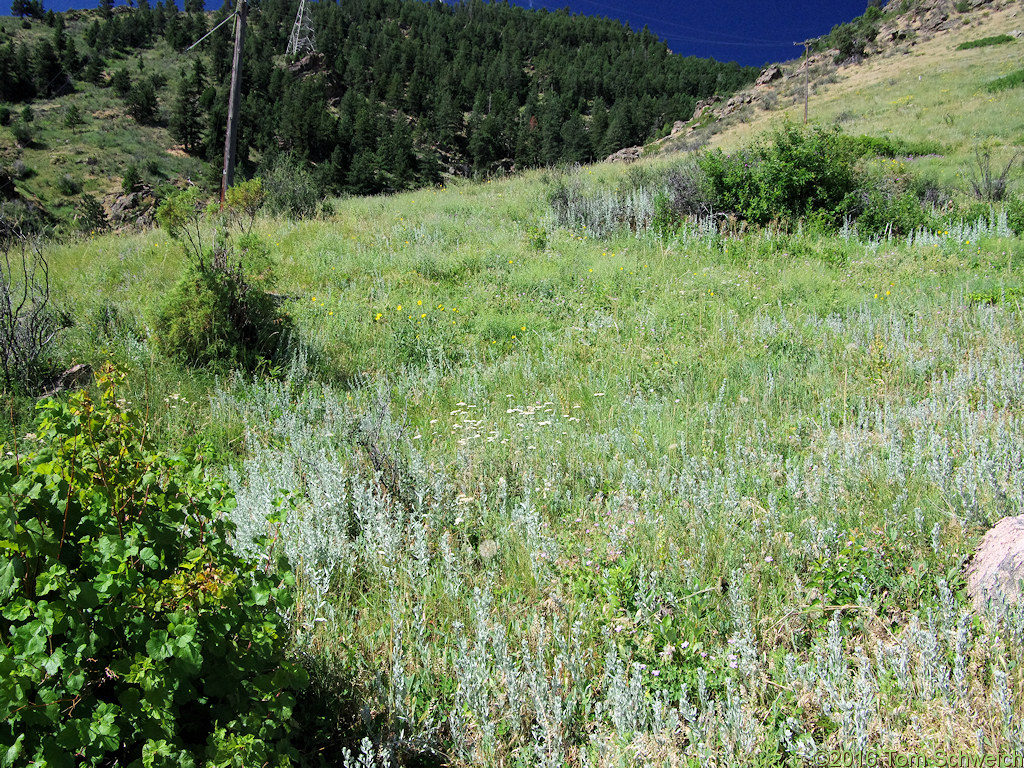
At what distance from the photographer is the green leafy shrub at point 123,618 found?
4.05 feet

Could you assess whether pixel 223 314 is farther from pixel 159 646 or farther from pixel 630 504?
pixel 159 646

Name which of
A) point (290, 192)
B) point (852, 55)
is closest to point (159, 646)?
point (290, 192)

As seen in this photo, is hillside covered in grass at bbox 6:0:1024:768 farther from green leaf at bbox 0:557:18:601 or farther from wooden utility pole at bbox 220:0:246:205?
wooden utility pole at bbox 220:0:246:205

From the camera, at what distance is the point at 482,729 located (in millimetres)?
1845

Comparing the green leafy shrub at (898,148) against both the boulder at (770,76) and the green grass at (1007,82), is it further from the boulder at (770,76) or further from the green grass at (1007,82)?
the boulder at (770,76)

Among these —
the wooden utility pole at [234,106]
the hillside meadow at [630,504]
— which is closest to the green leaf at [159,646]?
the hillside meadow at [630,504]

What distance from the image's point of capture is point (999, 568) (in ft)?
7.26

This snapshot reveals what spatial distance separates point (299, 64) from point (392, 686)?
94.4 meters

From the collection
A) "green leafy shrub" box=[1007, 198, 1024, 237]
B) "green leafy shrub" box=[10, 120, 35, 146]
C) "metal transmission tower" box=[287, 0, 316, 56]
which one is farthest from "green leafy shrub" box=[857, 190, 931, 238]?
"green leafy shrub" box=[10, 120, 35, 146]

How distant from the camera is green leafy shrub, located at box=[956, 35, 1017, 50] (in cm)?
3178

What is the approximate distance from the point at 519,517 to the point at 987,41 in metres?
45.0

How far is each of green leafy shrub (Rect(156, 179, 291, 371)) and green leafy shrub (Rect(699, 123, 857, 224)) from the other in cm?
862

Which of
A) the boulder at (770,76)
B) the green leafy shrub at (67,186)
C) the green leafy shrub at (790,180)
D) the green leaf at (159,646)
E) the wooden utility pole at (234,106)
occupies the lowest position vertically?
the green leaf at (159,646)

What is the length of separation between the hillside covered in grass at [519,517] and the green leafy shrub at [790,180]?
305 centimetres
